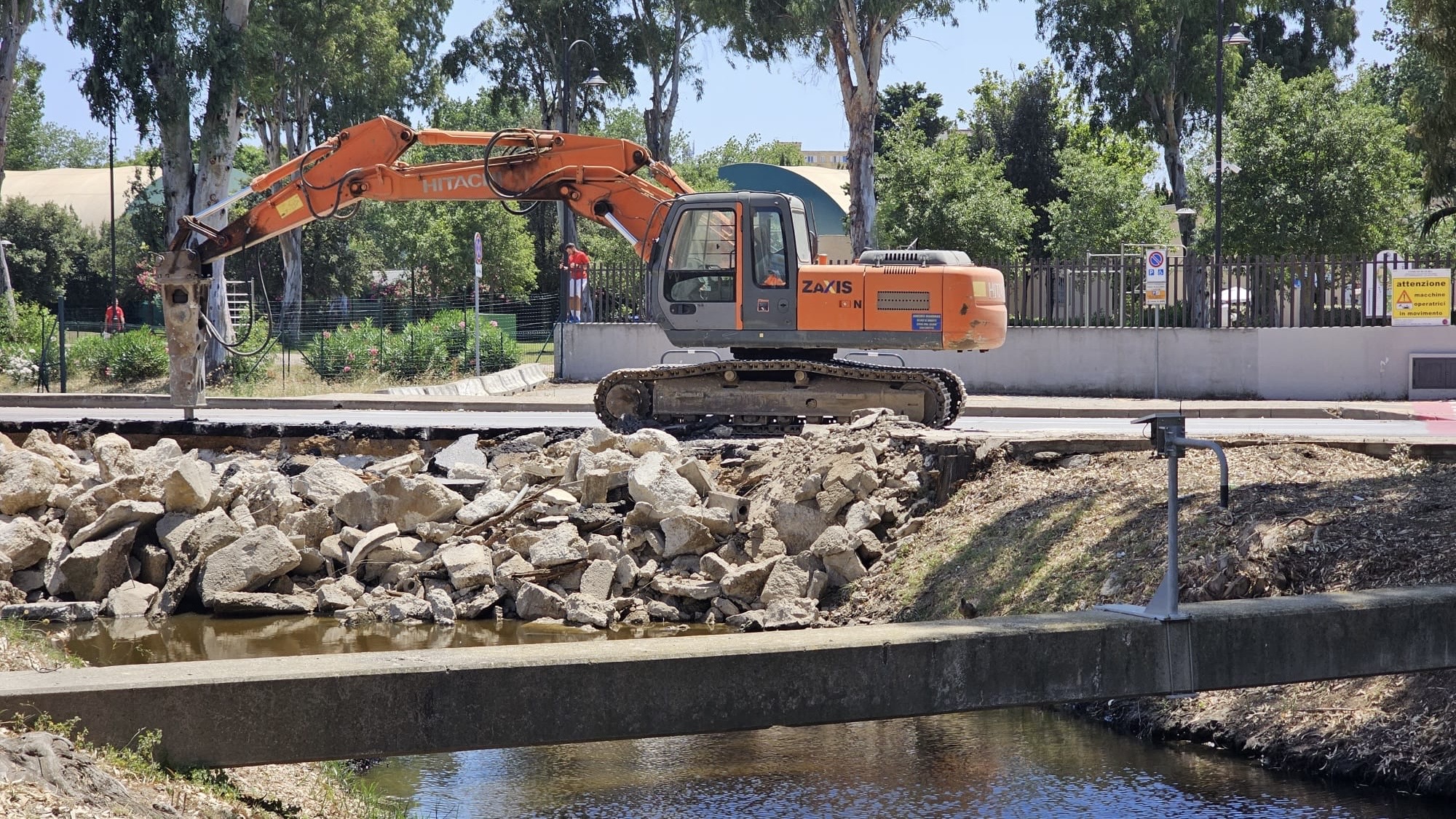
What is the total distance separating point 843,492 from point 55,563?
7339 millimetres

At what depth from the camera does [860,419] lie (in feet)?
45.6

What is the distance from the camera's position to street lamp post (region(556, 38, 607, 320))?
27953mm

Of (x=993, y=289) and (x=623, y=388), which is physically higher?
(x=993, y=289)

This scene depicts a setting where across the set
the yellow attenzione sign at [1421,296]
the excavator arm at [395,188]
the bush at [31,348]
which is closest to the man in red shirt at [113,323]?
the bush at [31,348]

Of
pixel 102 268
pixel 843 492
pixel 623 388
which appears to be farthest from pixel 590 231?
pixel 843 492

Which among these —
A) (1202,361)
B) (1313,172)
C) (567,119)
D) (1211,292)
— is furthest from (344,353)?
(1313,172)

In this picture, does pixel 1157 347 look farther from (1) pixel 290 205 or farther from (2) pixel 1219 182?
(1) pixel 290 205

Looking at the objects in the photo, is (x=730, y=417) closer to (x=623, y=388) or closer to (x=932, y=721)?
(x=623, y=388)

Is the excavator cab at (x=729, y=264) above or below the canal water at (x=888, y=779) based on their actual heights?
above

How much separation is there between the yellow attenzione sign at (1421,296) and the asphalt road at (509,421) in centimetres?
420

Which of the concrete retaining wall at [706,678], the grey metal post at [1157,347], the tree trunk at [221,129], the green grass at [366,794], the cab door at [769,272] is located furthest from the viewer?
the tree trunk at [221,129]

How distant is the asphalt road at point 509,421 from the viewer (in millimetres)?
16188

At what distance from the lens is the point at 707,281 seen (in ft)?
51.2

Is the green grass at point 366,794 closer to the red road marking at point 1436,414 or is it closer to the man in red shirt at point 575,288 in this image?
the red road marking at point 1436,414
